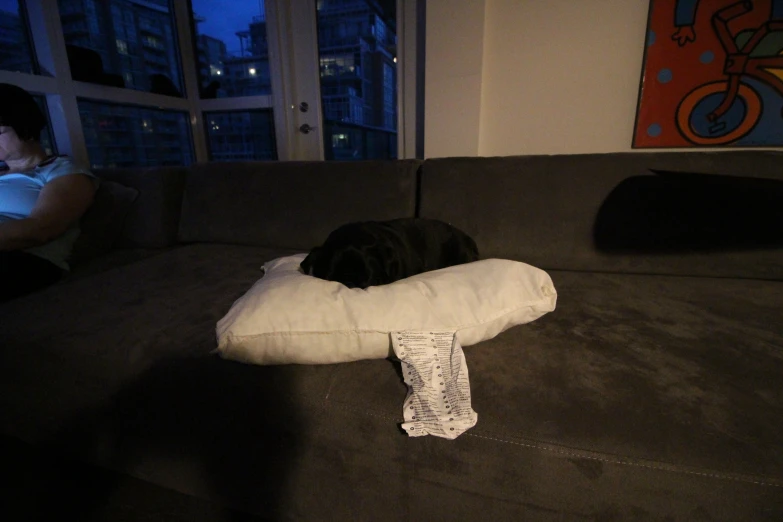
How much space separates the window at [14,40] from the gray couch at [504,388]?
61.6 inches

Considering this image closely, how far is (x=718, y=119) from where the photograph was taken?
1826 mm

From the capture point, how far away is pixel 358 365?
→ 29.5 inches

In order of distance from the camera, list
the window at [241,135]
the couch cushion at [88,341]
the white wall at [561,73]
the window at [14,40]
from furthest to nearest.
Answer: the window at [241,135] < the window at [14,40] < the white wall at [561,73] < the couch cushion at [88,341]

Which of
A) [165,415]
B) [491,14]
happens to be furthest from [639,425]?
[491,14]

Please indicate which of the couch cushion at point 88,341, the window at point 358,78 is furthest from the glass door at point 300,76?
the couch cushion at point 88,341

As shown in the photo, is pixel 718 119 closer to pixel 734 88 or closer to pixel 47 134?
pixel 734 88

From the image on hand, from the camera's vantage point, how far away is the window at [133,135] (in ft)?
8.21

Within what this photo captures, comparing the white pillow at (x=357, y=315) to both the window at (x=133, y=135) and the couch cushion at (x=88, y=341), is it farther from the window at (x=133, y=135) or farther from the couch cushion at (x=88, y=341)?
the window at (x=133, y=135)

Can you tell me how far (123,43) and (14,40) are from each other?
679 mm

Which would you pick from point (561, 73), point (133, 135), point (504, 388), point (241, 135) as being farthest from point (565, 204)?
point (133, 135)

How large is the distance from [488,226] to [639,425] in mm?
925

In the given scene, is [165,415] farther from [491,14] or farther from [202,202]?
[491,14]

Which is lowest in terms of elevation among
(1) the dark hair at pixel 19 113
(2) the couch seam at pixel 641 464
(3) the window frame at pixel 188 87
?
(2) the couch seam at pixel 641 464

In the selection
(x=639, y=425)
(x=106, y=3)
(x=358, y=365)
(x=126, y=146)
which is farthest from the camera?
(x=126, y=146)
